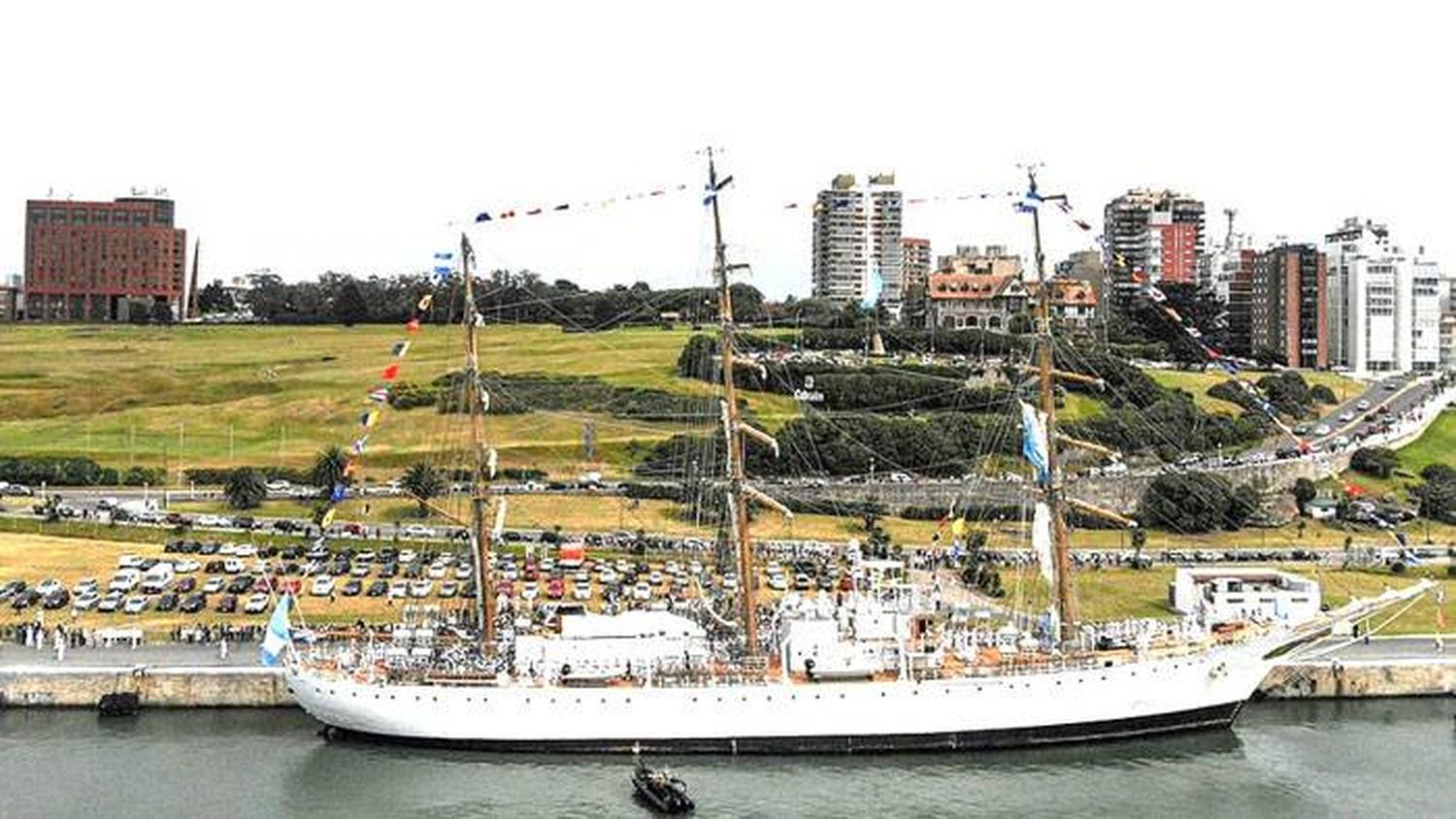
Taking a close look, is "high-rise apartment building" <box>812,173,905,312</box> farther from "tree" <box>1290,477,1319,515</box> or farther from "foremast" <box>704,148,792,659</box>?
"foremast" <box>704,148,792,659</box>

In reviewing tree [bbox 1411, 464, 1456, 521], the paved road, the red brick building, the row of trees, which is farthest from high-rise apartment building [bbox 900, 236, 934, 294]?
the paved road

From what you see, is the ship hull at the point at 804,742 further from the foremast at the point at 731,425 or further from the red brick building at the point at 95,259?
the red brick building at the point at 95,259

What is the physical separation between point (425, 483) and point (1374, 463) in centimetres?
5136

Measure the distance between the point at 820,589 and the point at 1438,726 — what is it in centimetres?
1921

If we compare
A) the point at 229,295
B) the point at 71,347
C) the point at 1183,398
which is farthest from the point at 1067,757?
the point at 229,295

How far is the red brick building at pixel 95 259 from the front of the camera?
505ft

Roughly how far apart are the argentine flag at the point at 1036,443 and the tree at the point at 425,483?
30.7 meters

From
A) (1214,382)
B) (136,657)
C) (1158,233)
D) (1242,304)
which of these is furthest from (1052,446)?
(1158,233)

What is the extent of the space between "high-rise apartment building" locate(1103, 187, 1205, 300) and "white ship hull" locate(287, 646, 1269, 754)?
121 m

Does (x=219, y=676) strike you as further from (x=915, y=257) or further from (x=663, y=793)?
(x=915, y=257)

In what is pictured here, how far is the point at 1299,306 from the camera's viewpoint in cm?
12444

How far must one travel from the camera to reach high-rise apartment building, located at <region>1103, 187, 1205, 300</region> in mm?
159875

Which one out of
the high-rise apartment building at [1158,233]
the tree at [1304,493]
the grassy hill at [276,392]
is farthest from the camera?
the high-rise apartment building at [1158,233]

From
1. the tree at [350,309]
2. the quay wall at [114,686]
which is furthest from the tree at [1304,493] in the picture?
the tree at [350,309]
